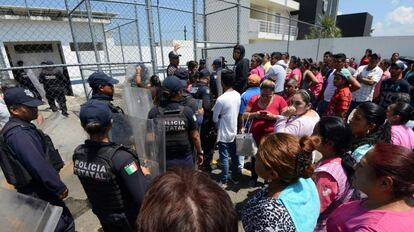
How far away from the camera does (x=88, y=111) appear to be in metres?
1.89

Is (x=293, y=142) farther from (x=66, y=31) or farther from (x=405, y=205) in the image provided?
(x=66, y=31)

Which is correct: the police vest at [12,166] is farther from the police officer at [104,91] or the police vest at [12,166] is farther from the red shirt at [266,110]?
the red shirt at [266,110]

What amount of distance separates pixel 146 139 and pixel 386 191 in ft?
7.07

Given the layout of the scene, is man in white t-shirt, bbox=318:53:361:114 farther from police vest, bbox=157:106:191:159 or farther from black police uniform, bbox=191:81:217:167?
police vest, bbox=157:106:191:159

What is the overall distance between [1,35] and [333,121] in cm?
1332

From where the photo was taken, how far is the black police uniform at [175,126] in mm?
2840

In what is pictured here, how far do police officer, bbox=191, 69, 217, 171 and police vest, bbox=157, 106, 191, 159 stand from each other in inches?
52.7

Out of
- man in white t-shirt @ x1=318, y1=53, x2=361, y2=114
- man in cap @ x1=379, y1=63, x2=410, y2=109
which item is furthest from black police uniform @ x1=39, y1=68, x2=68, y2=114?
man in cap @ x1=379, y1=63, x2=410, y2=109

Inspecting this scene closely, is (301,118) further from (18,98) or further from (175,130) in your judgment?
(18,98)

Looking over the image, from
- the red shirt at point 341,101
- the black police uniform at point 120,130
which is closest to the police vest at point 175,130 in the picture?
the black police uniform at point 120,130

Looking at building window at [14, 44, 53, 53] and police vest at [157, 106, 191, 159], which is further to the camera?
building window at [14, 44, 53, 53]

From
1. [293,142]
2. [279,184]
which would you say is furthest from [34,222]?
[293,142]

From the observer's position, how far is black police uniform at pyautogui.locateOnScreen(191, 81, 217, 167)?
4.23 meters

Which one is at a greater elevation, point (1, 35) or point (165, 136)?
point (1, 35)
